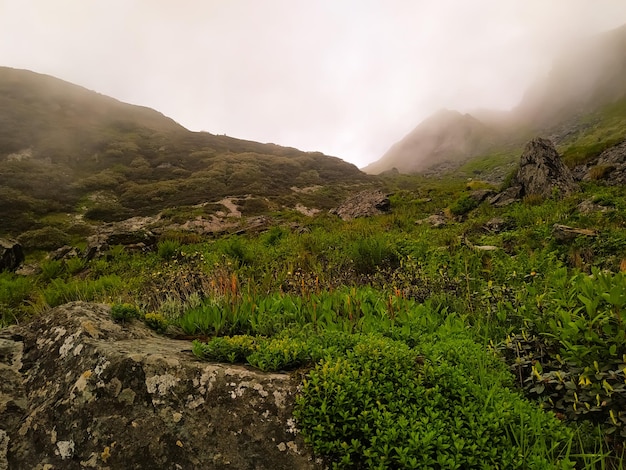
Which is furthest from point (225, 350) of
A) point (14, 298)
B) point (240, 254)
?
point (14, 298)

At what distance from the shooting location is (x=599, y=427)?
2.50m

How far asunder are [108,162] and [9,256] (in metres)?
42.2

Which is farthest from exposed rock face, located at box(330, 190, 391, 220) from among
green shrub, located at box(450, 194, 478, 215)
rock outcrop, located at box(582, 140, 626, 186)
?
rock outcrop, located at box(582, 140, 626, 186)

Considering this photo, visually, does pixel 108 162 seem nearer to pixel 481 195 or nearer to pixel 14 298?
pixel 14 298

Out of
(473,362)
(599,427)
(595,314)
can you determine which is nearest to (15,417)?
(473,362)

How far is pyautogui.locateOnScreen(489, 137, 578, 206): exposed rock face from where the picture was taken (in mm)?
16172

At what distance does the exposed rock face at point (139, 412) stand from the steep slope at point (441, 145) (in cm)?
14912

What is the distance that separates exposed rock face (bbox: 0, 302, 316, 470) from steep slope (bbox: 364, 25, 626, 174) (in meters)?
117

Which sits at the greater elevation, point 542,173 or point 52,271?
point 542,173

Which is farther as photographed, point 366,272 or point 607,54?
point 607,54

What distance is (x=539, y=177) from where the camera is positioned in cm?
1706

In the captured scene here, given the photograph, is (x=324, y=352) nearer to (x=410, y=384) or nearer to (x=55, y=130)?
(x=410, y=384)

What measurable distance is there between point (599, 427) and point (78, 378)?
3.70 m

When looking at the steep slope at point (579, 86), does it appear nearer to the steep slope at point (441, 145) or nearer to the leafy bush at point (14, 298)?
the steep slope at point (441, 145)
